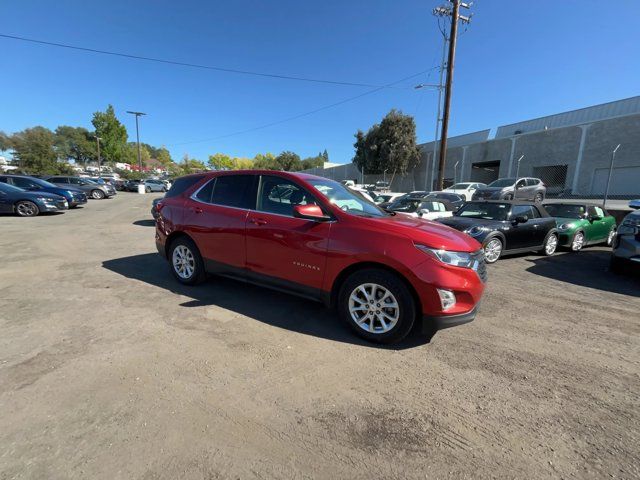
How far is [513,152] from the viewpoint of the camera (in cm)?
2780

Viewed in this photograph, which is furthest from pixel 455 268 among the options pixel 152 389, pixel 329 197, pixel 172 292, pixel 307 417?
pixel 172 292

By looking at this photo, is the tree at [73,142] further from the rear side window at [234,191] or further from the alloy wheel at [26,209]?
the rear side window at [234,191]

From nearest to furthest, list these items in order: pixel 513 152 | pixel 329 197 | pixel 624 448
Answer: pixel 624 448 → pixel 329 197 → pixel 513 152

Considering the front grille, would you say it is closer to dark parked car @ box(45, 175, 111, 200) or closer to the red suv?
the red suv

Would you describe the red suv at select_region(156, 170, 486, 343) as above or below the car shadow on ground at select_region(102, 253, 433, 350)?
above

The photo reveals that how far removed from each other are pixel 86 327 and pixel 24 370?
80 centimetres

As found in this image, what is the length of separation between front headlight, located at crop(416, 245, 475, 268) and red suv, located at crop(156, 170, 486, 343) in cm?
1

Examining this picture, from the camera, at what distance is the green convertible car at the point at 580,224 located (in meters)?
8.54

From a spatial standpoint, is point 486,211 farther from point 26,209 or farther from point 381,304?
point 26,209

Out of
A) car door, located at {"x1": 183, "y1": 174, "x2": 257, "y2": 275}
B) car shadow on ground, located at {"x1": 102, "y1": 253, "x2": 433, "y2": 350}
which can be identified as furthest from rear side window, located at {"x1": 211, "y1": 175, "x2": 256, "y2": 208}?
car shadow on ground, located at {"x1": 102, "y1": 253, "x2": 433, "y2": 350}

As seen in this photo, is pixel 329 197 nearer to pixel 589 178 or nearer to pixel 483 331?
pixel 483 331

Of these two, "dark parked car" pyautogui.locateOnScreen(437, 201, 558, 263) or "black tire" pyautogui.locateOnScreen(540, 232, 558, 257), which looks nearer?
"dark parked car" pyautogui.locateOnScreen(437, 201, 558, 263)

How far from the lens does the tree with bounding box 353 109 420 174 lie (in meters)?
35.3

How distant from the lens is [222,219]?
4.27 metres
